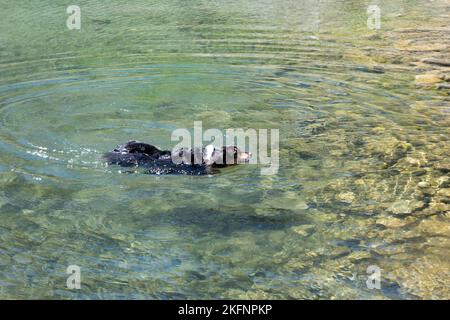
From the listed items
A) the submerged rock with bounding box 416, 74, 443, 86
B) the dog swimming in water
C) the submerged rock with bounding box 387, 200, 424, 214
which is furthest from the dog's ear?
the submerged rock with bounding box 416, 74, 443, 86

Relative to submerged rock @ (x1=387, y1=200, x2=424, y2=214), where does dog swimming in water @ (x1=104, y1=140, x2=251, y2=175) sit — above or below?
above

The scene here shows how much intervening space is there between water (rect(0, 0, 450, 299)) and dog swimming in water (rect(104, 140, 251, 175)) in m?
0.14

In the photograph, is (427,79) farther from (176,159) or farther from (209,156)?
(176,159)

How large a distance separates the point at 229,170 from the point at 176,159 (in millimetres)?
598

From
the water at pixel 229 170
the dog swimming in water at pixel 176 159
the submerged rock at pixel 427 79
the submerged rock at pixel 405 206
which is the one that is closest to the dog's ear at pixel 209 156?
the dog swimming in water at pixel 176 159

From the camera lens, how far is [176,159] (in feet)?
24.2

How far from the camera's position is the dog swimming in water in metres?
7.36

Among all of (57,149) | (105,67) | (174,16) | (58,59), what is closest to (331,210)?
(57,149)

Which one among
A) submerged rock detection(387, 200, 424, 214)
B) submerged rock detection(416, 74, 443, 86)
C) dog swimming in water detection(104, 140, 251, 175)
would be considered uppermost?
submerged rock detection(416, 74, 443, 86)

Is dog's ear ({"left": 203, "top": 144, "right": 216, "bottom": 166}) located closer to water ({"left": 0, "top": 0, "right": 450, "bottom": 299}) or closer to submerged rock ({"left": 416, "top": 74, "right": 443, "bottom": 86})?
water ({"left": 0, "top": 0, "right": 450, "bottom": 299})

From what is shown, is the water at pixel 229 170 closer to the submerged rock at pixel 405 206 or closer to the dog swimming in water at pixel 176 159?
the submerged rock at pixel 405 206

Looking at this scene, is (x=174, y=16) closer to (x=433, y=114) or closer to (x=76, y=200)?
(x=433, y=114)

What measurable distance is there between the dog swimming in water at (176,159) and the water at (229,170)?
14cm
